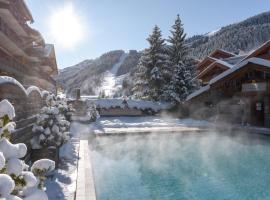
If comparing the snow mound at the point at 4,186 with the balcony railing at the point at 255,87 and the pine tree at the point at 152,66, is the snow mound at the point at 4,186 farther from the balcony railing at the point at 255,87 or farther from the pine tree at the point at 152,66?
the pine tree at the point at 152,66

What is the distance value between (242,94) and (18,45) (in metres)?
17.3

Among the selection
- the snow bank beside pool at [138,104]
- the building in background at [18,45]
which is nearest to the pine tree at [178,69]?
the snow bank beside pool at [138,104]

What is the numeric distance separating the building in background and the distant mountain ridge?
5088 centimetres

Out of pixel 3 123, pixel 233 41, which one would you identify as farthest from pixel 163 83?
pixel 233 41

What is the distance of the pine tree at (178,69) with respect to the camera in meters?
30.7

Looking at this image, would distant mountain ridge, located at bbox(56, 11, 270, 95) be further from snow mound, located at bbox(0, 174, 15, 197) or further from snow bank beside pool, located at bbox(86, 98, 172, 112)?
snow mound, located at bbox(0, 174, 15, 197)

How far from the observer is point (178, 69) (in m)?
31.2

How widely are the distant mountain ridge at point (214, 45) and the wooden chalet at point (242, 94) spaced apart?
4280 centimetres

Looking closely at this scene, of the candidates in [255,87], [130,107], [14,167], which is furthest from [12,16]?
[255,87]

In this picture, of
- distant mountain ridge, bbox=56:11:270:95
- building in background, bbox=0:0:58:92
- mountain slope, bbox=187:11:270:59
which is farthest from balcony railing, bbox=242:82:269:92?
mountain slope, bbox=187:11:270:59

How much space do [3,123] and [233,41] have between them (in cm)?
11019

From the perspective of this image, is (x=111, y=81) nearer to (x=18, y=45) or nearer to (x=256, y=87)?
(x=256, y=87)

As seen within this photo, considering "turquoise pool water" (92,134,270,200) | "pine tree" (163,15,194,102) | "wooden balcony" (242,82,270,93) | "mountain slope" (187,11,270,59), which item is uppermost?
"mountain slope" (187,11,270,59)

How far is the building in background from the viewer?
592 inches
